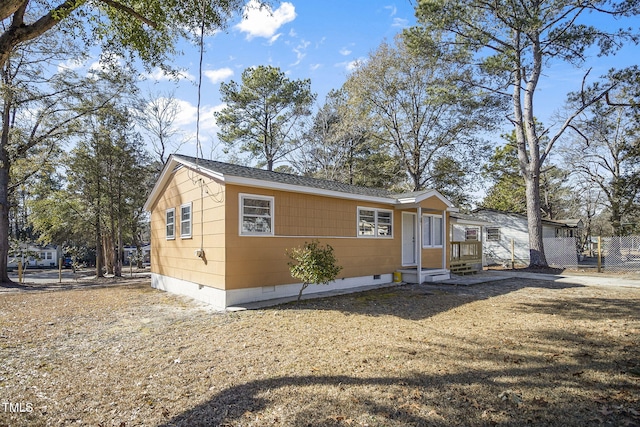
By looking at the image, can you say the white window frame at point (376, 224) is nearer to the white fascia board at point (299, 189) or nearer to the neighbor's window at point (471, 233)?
the white fascia board at point (299, 189)

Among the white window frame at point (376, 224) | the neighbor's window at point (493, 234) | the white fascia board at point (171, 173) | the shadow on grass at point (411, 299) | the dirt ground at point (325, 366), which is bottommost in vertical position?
the shadow on grass at point (411, 299)

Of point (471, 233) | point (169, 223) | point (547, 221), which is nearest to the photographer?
point (169, 223)

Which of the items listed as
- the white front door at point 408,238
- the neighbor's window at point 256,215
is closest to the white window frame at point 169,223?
the neighbor's window at point 256,215

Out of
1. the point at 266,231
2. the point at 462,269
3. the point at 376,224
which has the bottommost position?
the point at 462,269

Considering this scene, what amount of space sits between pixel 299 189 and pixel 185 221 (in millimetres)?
3550

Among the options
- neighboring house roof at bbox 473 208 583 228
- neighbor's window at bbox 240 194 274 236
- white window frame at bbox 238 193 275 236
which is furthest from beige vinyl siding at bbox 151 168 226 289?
neighboring house roof at bbox 473 208 583 228

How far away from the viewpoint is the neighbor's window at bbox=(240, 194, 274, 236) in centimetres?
809

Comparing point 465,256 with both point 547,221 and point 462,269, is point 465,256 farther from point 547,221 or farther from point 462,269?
point 547,221

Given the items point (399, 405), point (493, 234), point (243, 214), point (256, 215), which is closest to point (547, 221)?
point (493, 234)

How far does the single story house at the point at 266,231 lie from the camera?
7957mm

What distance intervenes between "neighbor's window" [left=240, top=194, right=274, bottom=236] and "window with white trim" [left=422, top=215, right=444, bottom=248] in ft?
22.5

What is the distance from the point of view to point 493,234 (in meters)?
23.3

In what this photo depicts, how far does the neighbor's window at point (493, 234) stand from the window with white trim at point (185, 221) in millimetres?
20494

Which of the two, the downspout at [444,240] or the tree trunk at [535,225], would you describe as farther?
the tree trunk at [535,225]
